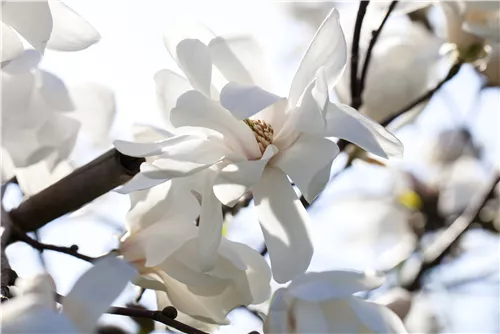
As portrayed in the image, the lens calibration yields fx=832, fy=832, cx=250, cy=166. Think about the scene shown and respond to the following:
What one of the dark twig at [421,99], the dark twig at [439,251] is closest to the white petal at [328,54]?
the dark twig at [421,99]

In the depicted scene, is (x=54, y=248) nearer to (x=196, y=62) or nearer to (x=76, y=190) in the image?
(x=76, y=190)

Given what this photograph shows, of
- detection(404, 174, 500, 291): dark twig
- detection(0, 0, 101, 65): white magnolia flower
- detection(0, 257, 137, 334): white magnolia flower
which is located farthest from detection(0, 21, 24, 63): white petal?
detection(404, 174, 500, 291): dark twig

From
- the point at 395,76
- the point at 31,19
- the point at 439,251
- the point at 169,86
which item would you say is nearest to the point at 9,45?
the point at 31,19

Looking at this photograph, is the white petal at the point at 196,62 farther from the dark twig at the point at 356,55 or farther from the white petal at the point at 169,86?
the dark twig at the point at 356,55

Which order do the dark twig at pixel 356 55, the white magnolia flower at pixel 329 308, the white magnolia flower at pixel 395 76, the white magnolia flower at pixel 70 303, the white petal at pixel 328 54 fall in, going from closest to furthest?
the white magnolia flower at pixel 70 303 < the white magnolia flower at pixel 329 308 < the white petal at pixel 328 54 < the dark twig at pixel 356 55 < the white magnolia flower at pixel 395 76

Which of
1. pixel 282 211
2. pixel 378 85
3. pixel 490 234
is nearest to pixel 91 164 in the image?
pixel 282 211

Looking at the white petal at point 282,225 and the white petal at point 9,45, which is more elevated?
the white petal at point 9,45
